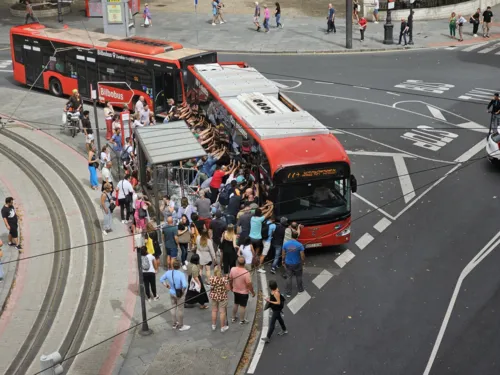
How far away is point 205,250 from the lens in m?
18.7

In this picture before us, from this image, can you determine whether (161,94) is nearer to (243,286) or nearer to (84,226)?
(84,226)

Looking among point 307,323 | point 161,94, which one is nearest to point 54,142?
point 161,94

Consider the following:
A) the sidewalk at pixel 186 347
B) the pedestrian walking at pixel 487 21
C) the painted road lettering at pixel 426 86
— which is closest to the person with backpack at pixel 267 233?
the sidewalk at pixel 186 347

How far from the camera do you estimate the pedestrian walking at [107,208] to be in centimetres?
2166

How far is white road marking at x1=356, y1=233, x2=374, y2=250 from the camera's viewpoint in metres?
21.0

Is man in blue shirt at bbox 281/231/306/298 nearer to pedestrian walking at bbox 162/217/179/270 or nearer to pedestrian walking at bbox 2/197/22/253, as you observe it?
pedestrian walking at bbox 162/217/179/270

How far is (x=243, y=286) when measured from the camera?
55.8ft

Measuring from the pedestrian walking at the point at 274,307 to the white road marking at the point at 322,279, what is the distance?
7.46ft

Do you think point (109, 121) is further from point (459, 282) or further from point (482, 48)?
point (482, 48)

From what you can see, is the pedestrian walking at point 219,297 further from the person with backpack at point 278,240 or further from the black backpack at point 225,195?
the black backpack at point 225,195

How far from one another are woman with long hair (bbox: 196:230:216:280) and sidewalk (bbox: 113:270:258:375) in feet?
3.61

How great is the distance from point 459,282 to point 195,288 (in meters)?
6.15

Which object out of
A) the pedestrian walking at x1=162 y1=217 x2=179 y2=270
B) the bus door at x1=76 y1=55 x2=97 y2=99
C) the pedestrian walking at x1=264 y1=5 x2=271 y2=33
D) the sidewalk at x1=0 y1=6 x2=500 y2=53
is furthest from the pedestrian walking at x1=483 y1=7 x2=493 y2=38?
the pedestrian walking at x1=162 y1=217 x2=179 y2=270

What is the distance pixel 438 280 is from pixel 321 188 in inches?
137
